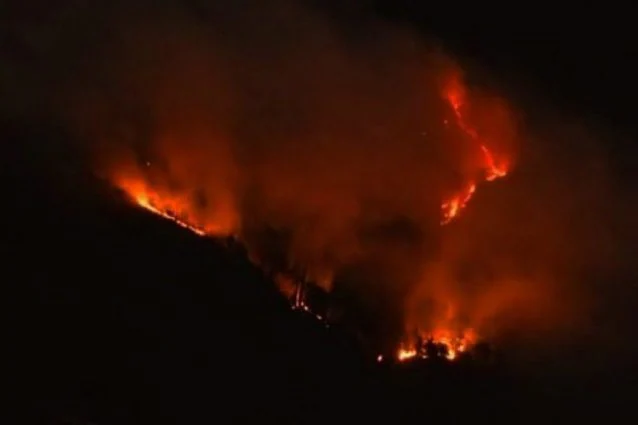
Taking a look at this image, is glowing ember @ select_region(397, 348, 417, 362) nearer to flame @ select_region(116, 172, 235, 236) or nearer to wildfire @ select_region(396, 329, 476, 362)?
wildfire @ select_region(396, 329, 476, 362)

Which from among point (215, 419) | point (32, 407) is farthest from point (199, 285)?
point (32, 407)

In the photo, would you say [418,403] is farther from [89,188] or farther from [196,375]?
[89,188]

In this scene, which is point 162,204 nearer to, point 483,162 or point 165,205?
point 165,205

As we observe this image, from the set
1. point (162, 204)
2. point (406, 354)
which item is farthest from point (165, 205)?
point (406, 354)

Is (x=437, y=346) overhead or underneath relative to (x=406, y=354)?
overhead

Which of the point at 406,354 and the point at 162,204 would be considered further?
the point at 406,354

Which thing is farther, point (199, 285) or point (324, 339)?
point (324, 339)

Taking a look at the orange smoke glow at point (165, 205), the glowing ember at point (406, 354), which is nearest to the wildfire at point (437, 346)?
the glowing ember at point (406, 354)

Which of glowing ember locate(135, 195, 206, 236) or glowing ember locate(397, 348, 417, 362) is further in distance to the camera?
glowing ember locate(397, 348, 417, 362)

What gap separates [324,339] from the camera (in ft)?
70.3

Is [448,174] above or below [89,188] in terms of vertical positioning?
above

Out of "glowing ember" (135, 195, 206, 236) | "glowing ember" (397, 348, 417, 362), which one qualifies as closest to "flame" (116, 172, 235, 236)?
"glowing ember" (135, 195, 206, 236)

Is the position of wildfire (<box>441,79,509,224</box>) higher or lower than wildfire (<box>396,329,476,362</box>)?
higher

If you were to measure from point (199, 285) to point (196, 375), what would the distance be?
1658 millimetres
